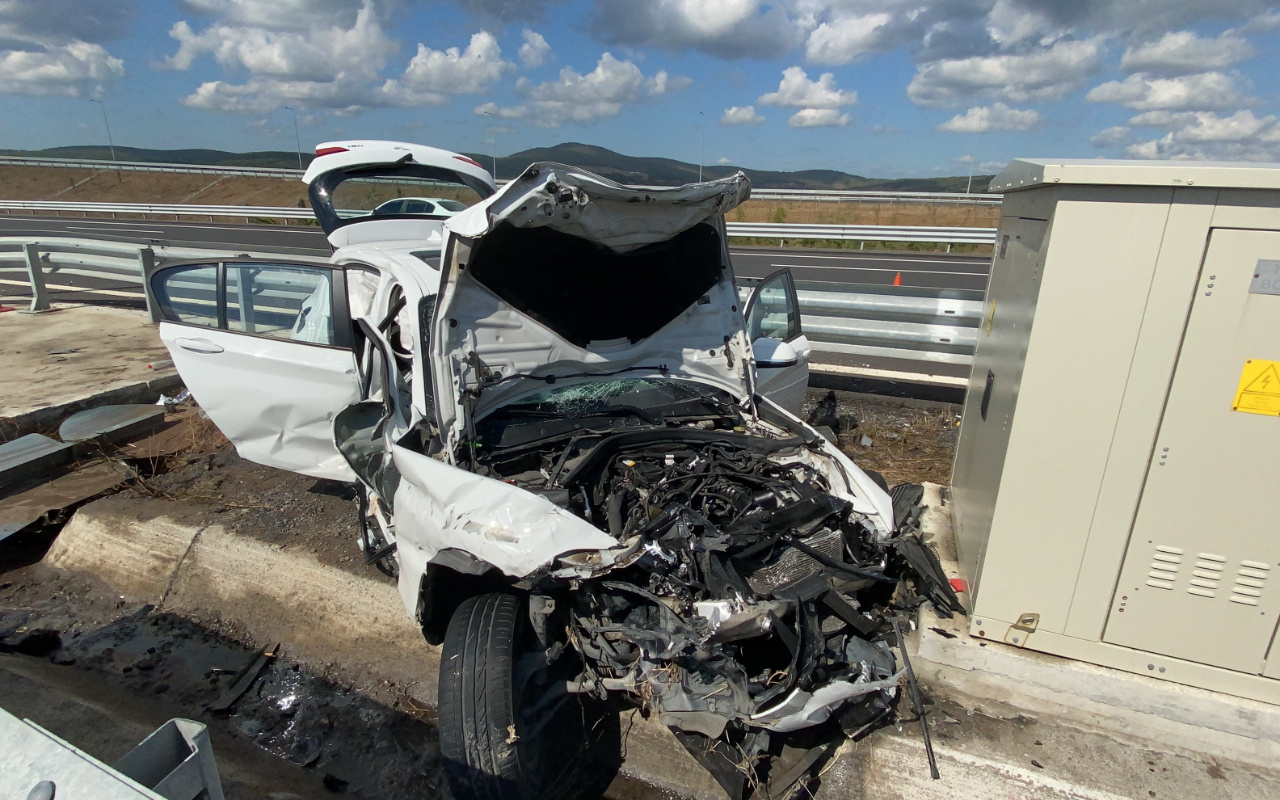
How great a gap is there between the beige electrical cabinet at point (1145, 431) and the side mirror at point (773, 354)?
192cm

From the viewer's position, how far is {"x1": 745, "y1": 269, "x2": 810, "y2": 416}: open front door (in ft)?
15.8

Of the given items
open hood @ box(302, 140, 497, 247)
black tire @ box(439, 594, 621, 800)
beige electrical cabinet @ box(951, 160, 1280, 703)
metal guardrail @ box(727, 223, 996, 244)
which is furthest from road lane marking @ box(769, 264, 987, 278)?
black tire @ box(439, 594, 621, 800)

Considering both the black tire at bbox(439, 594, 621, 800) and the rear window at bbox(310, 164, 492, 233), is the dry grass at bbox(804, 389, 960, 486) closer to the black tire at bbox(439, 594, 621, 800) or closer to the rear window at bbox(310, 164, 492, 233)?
the black tire at bbox(439, 594, 621, 800)

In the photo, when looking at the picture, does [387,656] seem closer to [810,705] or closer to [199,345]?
[810,705]

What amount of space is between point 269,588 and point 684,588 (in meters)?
2.88

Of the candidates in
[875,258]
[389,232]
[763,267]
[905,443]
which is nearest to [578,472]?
[389,232]

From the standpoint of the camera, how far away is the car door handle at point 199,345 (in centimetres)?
432

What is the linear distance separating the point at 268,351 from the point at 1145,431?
4676 millimetres

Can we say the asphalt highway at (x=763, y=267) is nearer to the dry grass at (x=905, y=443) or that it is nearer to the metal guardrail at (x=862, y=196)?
the dry grass at (x=905, y=443)

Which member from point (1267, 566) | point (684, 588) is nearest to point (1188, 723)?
point (1267, 566)

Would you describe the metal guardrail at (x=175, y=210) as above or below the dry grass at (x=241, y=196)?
below

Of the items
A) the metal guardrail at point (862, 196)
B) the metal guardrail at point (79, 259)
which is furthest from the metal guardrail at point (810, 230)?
the metal guardrail at point (79, 259)

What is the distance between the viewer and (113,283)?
43.5 ft

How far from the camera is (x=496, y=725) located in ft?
7.76
